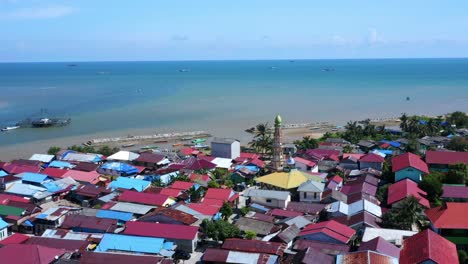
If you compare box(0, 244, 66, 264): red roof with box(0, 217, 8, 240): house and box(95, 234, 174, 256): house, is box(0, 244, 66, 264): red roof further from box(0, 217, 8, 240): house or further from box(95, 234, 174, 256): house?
box(0, 217, 8, 240): house

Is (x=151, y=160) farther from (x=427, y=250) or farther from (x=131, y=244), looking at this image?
(x=427, y=250)

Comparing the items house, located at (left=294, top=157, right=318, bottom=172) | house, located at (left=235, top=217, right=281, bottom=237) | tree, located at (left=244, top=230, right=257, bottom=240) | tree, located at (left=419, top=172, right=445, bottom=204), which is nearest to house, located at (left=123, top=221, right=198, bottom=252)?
tree, located at (left=244, top=230, right=257, bottom=240)

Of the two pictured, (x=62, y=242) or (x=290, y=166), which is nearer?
(x=62, y=242)

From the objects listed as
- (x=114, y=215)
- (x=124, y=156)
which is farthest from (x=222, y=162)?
(x=114, y=215)

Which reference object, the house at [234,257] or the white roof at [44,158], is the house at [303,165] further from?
the white roof at [44,158]

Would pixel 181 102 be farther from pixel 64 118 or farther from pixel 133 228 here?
pixel 133 228

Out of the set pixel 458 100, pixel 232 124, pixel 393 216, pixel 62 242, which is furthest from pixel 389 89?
pixel 62 242
